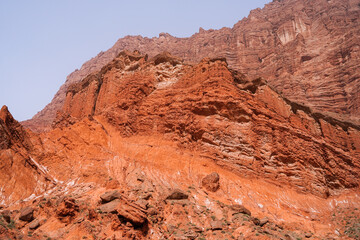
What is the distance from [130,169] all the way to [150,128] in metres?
6.33

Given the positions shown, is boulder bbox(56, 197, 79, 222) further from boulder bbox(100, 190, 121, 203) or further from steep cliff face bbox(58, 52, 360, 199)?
steep cliff face bbox(58, 52, 360, 199)

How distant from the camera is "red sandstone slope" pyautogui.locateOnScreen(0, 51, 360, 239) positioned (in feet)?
48.1

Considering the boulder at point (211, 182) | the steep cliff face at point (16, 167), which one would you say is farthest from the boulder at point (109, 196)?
the boulder at point (211, 182)

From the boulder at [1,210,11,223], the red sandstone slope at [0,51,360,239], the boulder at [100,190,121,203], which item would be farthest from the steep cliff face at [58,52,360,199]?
the boulder at [1,210,11,223]

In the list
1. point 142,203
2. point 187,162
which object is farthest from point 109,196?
point 187,162

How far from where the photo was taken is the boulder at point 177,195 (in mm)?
17156

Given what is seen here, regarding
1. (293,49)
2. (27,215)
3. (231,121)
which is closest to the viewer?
(27,215)

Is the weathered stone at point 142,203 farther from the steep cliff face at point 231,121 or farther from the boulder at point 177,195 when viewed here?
the steep cliff face at point 231,121

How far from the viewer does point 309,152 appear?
25.4 meters

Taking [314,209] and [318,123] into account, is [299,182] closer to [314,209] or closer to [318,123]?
[314,209]

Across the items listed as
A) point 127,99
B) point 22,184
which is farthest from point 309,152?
point 22,184

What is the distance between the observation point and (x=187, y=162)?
2241cm

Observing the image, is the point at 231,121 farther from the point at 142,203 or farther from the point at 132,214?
the point at 132,214

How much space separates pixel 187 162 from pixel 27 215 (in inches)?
486
